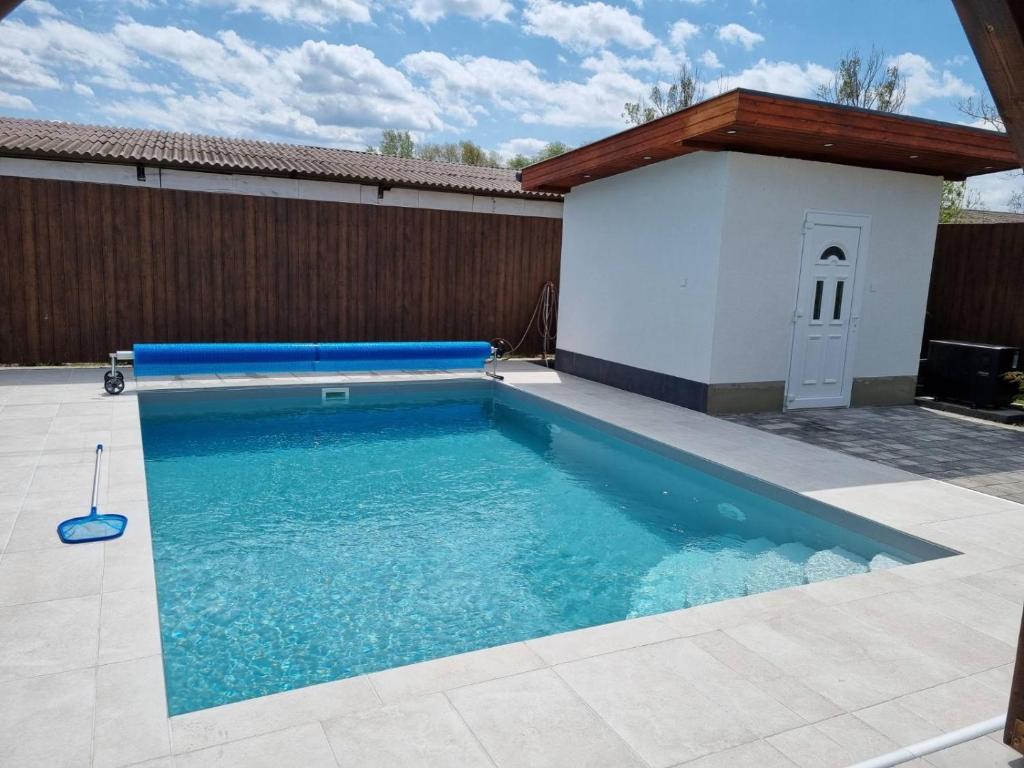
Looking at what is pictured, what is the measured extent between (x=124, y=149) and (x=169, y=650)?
9.15 metres

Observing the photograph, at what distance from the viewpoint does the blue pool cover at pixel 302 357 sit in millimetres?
8273

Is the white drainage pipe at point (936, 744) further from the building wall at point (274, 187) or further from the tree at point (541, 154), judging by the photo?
the tree at point (541, 154)

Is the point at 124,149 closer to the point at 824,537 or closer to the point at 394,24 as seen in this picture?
the point at 394,24

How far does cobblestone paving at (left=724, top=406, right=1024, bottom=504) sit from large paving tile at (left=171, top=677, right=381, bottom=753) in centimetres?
501

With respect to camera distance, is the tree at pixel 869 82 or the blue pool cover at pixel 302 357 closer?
the blue pool cover at pixel 302 357

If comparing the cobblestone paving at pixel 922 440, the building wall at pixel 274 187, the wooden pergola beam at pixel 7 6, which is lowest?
the cobblestone paving at pixel 922 440

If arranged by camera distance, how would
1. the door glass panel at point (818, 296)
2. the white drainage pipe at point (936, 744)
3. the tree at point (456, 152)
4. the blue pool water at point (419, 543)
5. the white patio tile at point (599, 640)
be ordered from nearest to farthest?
1. the white drainage pipe at point (936, 744)
2. the white patio tile at point (599, 640)
3. the blue pool water at point (419, 543)
4. the door glass panel at point (818, 296)
5. the tree at point (456, 152)

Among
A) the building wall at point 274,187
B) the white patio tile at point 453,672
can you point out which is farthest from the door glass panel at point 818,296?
the white patio tile at point 453,672

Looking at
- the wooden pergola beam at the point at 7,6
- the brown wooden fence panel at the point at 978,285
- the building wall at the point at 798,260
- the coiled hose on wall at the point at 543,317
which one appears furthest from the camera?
the coiled hose on wall at the point at 543,317

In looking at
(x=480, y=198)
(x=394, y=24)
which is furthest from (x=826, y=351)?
(x=394, y=24)

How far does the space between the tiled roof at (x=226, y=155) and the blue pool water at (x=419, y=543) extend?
13.4 feet

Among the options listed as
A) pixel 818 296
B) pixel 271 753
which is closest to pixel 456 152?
pixel 818 296

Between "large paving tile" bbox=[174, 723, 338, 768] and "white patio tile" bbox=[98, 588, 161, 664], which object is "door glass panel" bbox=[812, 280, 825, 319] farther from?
"large paving tile" bbox=[174, 723, 338, 768]

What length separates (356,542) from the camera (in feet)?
15.3
